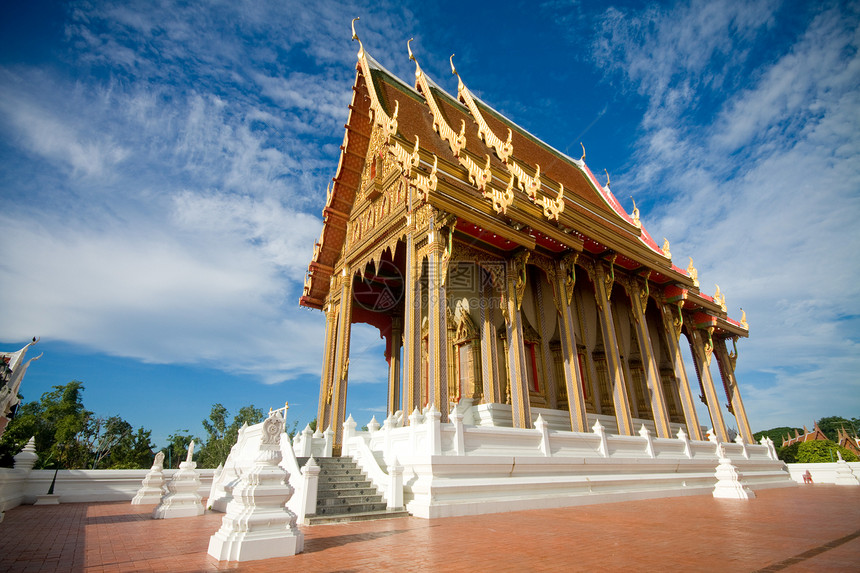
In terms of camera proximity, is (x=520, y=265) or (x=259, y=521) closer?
(x=259, y=521)

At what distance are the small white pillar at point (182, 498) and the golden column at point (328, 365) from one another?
12.0ft

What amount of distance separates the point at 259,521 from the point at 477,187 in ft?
22.5

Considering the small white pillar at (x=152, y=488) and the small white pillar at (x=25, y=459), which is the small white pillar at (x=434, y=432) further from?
the small white pillar at (x=25, y=459)

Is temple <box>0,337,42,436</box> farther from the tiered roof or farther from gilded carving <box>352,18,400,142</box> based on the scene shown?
gilded carving <box>352,18,400,142</box>

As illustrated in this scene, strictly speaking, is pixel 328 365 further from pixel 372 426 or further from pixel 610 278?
pixel 610 278

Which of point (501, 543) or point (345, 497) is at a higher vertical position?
point (345, 497)

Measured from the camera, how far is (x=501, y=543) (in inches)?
137

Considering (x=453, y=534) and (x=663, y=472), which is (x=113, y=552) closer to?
(x=453, y=534)

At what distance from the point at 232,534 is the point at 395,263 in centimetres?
793

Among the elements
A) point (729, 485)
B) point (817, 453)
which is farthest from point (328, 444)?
point (817, 453)

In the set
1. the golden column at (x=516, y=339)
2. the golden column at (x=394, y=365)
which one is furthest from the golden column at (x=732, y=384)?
the golden column at (x=394, y=365)

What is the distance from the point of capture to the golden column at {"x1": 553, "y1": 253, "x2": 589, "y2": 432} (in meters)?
8.13

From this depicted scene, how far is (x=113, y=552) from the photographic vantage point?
11.1 feet

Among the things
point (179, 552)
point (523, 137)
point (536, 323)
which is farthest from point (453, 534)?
point (523, 137)
